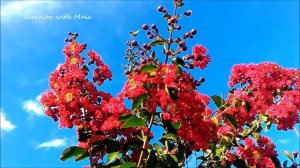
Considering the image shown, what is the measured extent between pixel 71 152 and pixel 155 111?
90 cm

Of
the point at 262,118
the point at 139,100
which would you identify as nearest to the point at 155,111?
the point at 139,100

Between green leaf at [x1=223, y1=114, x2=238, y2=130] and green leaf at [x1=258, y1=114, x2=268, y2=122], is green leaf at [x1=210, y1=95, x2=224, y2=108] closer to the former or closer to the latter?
green leaf at [x1=223, y1=114, x2=238, y2=130]

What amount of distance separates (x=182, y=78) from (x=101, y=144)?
923mm

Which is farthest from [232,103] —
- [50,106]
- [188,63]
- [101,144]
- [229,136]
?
[50,106]

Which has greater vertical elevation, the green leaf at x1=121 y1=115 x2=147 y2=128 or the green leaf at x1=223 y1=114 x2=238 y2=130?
the green leaf at x1=223 y1=114 x2=238 y2=130

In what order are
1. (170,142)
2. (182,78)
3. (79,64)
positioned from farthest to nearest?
1. (170,142)
2. (79,64)
3. (182,78)

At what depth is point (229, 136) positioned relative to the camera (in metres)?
4.64

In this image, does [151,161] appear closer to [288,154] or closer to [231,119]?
[231,119]

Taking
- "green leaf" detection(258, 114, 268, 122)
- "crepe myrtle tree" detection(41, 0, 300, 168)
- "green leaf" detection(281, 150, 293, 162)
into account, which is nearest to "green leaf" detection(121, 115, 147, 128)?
"crepe myrtle tree" detection(41, 0, 300, 168)

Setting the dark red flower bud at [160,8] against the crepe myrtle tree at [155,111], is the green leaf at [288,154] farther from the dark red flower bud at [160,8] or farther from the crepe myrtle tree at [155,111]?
the dark red flower bud at [160,8]

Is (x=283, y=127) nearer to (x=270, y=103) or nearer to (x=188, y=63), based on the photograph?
(x=270, y=103)

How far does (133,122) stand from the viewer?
3592 millimetres

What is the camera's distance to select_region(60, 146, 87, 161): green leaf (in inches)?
158

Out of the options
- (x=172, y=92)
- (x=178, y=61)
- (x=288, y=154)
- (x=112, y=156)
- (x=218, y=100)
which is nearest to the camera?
(x=172, y=92)
